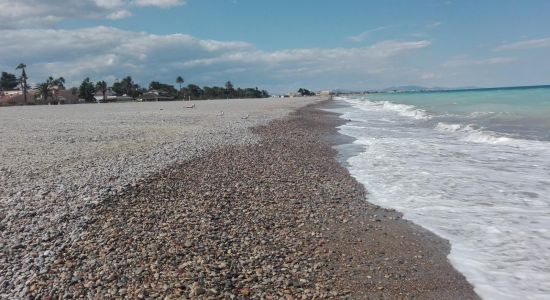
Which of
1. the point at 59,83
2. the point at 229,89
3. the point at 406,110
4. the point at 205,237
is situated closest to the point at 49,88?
the point at 59,83

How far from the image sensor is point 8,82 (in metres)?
125

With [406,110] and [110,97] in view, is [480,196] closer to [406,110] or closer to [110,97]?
[406,110]

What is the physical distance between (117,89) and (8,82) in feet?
102

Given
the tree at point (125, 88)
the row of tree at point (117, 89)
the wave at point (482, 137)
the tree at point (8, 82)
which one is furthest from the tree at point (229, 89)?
the wave at point (482, 137)

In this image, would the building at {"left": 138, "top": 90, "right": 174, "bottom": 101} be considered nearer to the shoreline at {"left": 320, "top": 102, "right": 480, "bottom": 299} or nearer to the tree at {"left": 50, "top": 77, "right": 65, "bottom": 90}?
the tree at {"left": 50, "top": 77, "right": 65, "bottom": 90}

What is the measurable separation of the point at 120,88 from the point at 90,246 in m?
129

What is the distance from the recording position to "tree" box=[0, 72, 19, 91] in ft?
407

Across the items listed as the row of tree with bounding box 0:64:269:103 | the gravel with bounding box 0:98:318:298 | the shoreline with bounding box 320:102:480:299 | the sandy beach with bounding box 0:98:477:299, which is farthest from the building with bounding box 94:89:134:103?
the shoreline with bounding box 320:102:480:299

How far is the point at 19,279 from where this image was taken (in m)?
4.74

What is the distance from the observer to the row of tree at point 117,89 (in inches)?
4070

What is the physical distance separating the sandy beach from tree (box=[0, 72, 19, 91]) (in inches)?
5268

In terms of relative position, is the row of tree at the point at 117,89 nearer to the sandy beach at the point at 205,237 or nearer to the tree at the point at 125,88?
the tree at the point at 125,88

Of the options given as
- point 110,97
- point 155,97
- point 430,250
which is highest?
point 110,97

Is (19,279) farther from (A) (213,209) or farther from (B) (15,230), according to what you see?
(A) (213,209)
